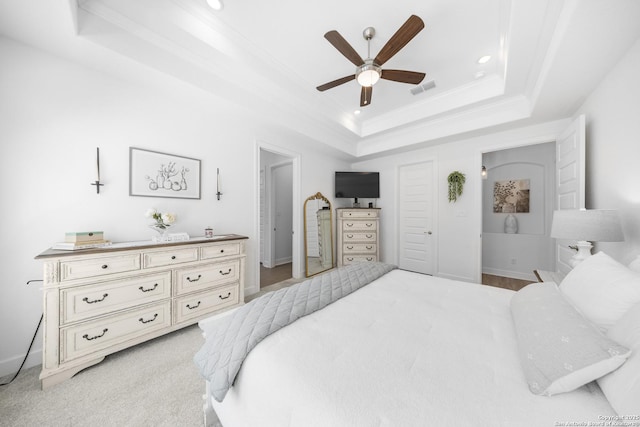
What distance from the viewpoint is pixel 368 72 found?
79.7 inches

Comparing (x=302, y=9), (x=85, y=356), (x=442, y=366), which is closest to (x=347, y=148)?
(x=302, y=9)

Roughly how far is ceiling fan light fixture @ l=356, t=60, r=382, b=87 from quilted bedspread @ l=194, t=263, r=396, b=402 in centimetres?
184

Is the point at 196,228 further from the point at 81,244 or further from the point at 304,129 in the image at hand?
the point at 304,129

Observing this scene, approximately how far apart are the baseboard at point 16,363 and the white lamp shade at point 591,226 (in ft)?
14.1

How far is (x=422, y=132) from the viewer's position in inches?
145

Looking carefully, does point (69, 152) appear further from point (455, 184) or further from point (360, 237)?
point (455, 184)

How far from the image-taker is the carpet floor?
1.31 m

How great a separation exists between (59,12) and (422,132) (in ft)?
13.3

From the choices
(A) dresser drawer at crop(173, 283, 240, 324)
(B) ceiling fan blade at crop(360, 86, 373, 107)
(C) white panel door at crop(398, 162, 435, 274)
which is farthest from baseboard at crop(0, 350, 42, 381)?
(C) white panel door at crop(398, 162, 435, 274)

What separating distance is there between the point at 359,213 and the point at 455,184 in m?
1.70

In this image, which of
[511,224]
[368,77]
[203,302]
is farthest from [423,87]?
[203,302]

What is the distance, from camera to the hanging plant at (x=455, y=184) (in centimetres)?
371

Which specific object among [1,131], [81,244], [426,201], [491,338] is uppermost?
[1,131]

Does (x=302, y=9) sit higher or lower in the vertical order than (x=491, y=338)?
higher
